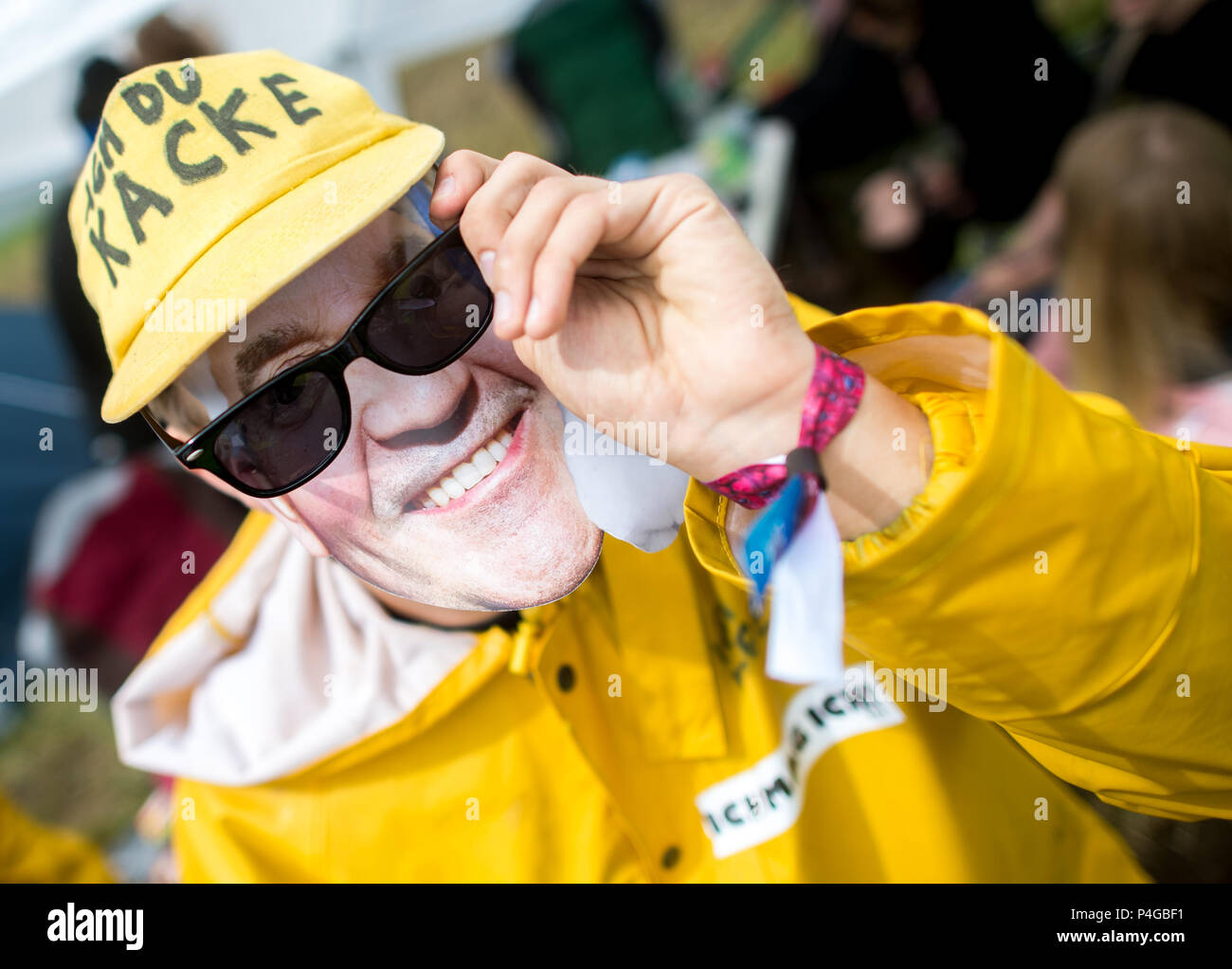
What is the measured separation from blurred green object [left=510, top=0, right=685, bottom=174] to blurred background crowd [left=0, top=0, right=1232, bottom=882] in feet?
0.04

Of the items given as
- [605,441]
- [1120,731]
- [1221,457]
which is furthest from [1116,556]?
[605,441]

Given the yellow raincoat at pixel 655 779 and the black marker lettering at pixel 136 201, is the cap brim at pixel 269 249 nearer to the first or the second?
the black marker lettering at pixel 136 201

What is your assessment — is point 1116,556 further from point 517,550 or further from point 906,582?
point 517,550

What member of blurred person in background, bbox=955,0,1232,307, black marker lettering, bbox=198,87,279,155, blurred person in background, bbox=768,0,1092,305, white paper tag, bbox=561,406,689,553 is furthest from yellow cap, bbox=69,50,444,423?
blurred person in background, bbox=768,0,1092,305

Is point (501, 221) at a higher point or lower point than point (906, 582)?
higher

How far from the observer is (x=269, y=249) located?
89 centimetres

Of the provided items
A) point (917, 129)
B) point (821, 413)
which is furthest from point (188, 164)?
point (917, 129)

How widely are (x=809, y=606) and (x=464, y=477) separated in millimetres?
482

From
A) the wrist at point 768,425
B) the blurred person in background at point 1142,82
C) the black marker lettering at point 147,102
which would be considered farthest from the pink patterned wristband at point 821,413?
the blurred person in background at point 1142,82

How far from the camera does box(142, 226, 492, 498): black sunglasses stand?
0.90 m

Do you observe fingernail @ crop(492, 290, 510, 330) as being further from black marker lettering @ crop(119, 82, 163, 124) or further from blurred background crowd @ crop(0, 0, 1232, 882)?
blurred background crowd @ crop(0, 0, 1232, 882)

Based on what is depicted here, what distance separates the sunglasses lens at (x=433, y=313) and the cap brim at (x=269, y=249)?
0.26 feet
